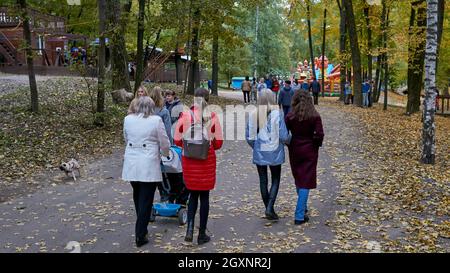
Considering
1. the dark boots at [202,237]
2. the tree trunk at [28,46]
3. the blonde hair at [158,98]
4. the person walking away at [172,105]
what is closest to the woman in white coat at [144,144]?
the dark boots at [202,237]

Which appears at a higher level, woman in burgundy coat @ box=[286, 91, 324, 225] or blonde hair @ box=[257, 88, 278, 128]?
blonde hair @ box=[257, 88, 278, 128]

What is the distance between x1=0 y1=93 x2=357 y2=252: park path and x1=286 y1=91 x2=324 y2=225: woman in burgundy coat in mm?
654

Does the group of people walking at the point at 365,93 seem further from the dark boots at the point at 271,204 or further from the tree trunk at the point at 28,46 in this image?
the dark boots at the point at 271,204

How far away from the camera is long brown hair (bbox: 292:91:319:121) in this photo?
275 inches

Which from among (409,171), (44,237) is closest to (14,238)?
(44,237)

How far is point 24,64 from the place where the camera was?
31.5m

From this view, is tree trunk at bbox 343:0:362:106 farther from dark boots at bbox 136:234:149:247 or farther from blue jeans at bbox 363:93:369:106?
dark boots at bbox 136:234:149:247

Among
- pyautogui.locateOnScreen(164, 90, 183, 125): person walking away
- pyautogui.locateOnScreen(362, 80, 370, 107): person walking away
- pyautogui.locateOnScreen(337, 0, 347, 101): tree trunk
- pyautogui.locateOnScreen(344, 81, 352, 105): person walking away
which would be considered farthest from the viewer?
pyautogui.locateOnScreen(337, 0, 347, 101): tree trunk

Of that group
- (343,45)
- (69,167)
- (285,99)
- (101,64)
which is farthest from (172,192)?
(343,45)

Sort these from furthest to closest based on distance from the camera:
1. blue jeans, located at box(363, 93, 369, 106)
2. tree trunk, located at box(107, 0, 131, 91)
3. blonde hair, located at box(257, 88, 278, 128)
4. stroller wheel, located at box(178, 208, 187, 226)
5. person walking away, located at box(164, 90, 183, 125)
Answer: blue jeans, located at box(363, 93, 369, 106) → tree trunk, located at box(107, 0, 131, 91) → person walking away, located at box(164, 90, 183, 125) → stroller wheel, located at box(178, 208, 187, 226) → blonde hair, located at box(257, 88, 278, 128)

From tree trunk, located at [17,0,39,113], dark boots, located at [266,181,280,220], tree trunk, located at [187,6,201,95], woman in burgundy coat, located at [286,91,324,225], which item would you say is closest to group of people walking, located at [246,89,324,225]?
woman in burgundy coat, located at [286,91,324,225]

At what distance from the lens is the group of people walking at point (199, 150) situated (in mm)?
6133

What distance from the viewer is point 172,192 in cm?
777

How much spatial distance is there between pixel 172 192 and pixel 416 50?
1996 cm
